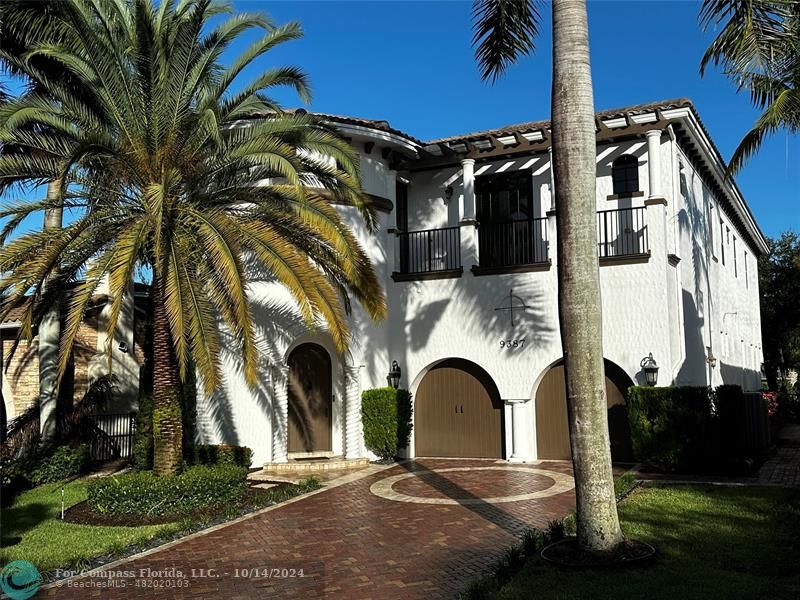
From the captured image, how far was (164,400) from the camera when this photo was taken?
11953 mm

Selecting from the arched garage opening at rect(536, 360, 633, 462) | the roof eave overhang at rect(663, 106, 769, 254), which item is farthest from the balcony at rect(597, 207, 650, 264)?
the arched garage opening at rect(536, 360, 633, 462)

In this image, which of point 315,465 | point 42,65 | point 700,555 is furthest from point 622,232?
point 42,65

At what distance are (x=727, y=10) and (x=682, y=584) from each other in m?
8.34

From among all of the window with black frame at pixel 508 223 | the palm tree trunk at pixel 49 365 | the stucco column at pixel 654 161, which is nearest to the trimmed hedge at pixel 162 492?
the palm tree trunk at pixel 49 365

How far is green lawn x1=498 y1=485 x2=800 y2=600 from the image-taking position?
675cm

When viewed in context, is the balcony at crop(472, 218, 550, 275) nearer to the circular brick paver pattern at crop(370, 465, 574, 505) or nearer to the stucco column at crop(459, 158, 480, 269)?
the stucco column at crop(459, 158, 480, 269)

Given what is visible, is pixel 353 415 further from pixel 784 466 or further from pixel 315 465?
pixel 784 466

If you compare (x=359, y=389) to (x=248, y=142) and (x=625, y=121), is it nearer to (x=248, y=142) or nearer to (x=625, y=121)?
(x=248, y=142)

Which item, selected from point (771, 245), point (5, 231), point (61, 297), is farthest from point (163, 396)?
point (771, 245)

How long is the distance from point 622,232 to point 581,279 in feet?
30.8

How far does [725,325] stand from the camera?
73.0ft

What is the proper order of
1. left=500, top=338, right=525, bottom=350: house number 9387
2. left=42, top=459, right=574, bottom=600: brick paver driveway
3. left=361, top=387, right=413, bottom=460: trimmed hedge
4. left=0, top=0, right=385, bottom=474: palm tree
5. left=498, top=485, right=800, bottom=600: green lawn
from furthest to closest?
left=500, top=338, right=525, bottom=350: house number 9387, left=361, top=387, right=413, bottom=460: trimmed hedge, left=0, top=0, right=385, bottom=474: palm tree, left=42, top=459, right=574, bottom=600: brick paver driveway, left=498, top=485, right=800, bottom=600: green lawn

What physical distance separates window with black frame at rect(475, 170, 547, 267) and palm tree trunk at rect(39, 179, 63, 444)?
9844 millimetres

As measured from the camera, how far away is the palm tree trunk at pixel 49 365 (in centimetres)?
1567
